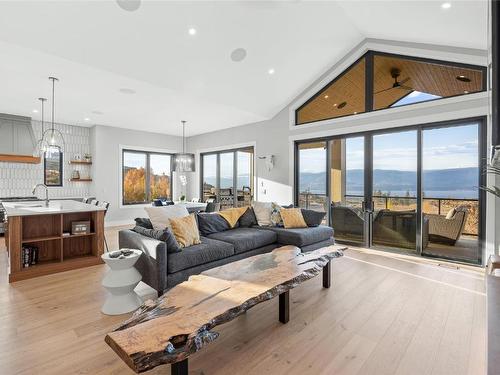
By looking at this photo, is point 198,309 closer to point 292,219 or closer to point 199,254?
point 199,254

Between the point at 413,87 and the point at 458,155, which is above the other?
the point at 413,87

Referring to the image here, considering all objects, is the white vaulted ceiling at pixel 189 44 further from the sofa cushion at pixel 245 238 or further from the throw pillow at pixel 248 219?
the sofa cushion at pixel 245 238

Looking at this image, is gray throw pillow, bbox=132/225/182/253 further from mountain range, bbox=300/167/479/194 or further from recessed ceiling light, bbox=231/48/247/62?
mountain range, bbox=300/167/479/194

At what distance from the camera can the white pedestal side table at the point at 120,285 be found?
8.87ft

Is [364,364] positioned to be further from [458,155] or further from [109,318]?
[458,155]

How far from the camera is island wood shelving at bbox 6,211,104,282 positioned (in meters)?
3.54

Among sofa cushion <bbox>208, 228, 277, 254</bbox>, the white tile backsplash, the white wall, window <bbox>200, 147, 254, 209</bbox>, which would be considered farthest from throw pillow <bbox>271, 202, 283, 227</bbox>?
the white tile backsplash

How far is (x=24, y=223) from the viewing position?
374cm

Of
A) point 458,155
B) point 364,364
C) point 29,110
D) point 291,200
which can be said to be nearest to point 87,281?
point 364,364

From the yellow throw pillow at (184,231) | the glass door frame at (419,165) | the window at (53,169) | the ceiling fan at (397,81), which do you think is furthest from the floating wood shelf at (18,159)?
the ceiling fan at (397,81)

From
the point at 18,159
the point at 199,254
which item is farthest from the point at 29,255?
the point at 18,159

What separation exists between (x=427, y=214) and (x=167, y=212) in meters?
4.38

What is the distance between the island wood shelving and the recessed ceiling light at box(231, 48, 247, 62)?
3360mm

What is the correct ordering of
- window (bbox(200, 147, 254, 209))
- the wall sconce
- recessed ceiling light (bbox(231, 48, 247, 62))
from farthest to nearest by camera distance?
window (bbox(200, 147, 254, 209)) < the wall sconce < recessed ceiling light (bbox(231, 48, 247, 62))
